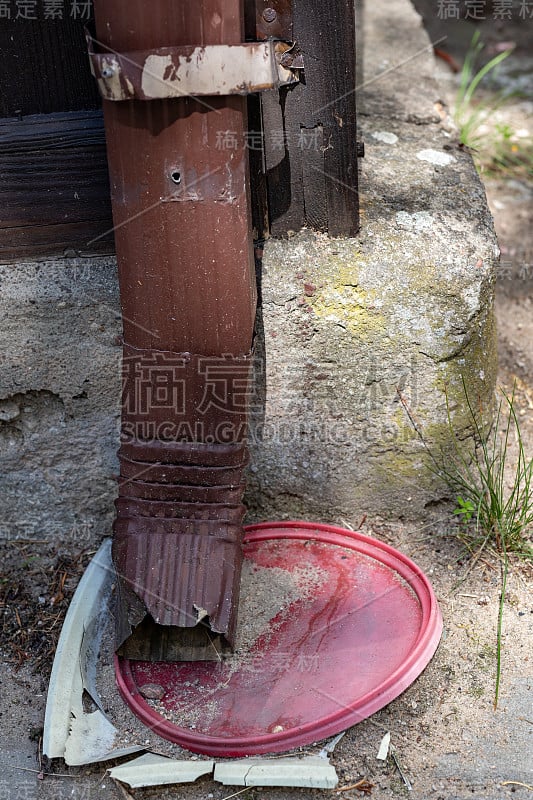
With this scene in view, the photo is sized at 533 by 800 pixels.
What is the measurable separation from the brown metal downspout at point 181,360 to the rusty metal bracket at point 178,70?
3 cm

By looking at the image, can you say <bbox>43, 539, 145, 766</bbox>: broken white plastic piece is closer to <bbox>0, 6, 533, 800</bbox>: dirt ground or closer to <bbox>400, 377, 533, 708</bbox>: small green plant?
<bbox>0, 6, 533, 800</bbox>: dirt ground

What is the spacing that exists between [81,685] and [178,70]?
4.18ft

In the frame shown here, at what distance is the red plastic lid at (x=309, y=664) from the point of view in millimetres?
1614

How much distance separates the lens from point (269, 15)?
164 centimetres

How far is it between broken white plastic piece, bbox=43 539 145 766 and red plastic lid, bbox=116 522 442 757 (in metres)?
0.08

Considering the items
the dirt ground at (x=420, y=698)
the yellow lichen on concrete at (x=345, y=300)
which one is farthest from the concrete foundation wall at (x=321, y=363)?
the dirt ground at (x=420, y=698)

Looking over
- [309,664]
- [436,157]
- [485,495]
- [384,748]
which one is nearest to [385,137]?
[436,157]

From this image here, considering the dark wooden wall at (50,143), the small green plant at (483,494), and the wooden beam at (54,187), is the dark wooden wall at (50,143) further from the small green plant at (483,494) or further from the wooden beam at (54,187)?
the small green plant at (483,494)

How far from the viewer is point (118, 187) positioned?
1.55 meters

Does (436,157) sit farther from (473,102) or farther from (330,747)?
(473,102)

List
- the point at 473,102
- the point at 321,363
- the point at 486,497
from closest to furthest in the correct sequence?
the point at 321,363 → the point at 486,497 → the point at 473,102

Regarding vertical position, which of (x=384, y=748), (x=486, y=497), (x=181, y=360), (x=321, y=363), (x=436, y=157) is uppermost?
(x=436, y=157)

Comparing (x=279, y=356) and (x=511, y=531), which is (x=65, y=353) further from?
(x=511, y=531)

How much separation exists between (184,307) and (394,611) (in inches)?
33.4
